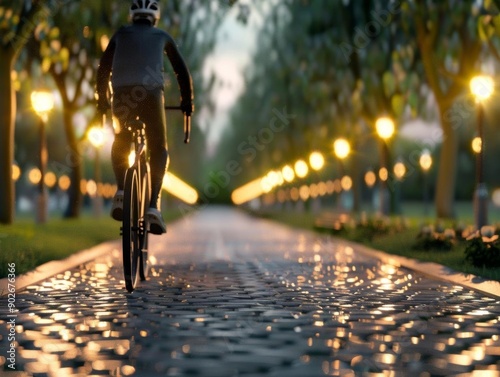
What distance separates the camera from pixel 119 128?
37.9ft

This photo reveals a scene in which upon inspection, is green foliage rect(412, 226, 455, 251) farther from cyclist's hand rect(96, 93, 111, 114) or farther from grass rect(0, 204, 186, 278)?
cyclist's hand rect(96, 93, 111, 114)

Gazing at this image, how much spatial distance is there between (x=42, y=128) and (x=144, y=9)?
1896cm

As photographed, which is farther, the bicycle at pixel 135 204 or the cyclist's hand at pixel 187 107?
the cyclist's hand at pixel 187 107

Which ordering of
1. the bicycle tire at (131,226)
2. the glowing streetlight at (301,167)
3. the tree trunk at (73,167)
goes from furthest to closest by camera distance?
the glowing streetlight at (301,167)
the tree trunk at (73,167)
the bicycle tire at (131,226)

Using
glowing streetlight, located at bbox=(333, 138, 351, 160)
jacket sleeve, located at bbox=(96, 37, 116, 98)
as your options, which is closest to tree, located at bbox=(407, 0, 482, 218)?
glowing streetlight, located at bbox=(333, 138, 351, 160)

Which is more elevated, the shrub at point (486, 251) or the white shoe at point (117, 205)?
the white shoe at point (117, 205)

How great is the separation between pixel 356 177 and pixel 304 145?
480 inches

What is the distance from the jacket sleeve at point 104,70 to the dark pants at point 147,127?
0.52m

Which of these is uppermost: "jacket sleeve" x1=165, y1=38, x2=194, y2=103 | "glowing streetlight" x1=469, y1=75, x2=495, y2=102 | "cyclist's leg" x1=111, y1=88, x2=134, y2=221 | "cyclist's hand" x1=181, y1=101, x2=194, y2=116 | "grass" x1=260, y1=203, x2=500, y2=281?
"glowing streetlight" x1=469, y1=75, x2=495, y2=102

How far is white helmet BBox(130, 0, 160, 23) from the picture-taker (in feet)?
Answer: 38.0

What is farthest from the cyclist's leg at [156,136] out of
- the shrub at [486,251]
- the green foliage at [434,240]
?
the green foliage at [434,240]

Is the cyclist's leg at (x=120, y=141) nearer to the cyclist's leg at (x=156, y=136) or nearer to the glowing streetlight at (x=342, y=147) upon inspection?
the cyclist's leg at (x=156, y=136)

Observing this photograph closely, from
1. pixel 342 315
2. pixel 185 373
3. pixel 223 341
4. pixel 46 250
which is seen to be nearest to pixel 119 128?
pixel 342 315

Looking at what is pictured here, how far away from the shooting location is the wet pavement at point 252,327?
280 inches
